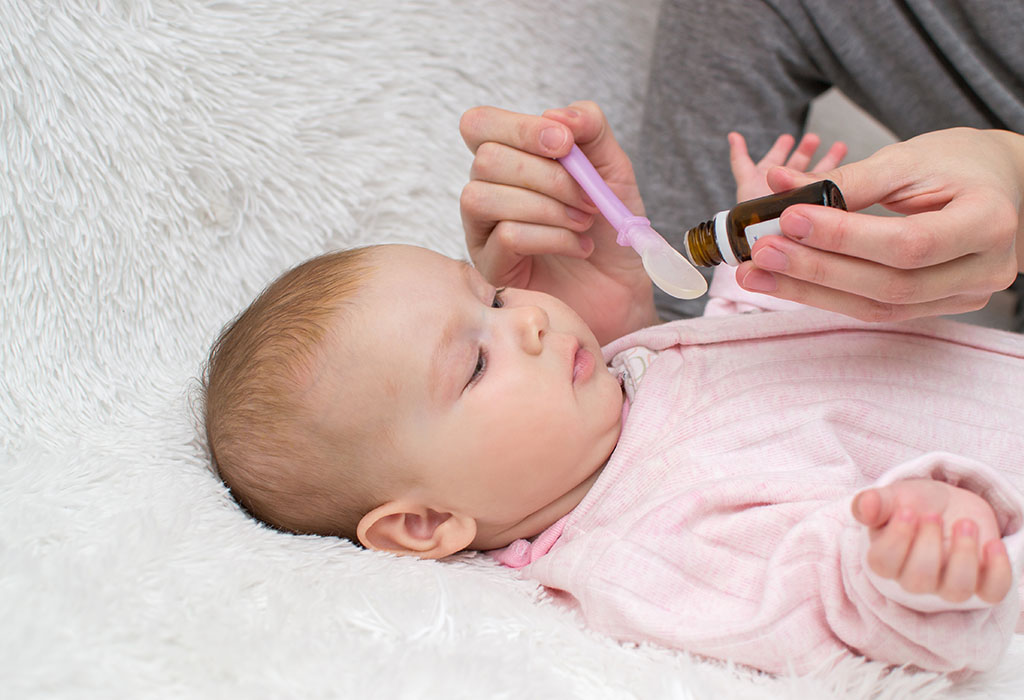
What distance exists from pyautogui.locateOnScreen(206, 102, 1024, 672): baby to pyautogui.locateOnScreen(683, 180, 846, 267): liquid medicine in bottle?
190 mm

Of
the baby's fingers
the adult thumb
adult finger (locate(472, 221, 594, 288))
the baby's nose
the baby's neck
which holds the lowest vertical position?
the baby's neck

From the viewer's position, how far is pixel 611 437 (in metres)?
0.97

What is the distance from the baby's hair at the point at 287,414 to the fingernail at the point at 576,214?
0.26 meters

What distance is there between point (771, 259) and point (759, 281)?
0.13 ft

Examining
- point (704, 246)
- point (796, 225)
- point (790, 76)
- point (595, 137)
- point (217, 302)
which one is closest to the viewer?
point (796, 225)

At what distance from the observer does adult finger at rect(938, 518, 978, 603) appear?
2.01 ft

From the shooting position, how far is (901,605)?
0.69m

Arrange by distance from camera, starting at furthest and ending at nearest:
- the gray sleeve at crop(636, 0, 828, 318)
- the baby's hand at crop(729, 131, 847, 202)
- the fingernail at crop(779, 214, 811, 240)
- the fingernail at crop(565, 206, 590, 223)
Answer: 1. the gray sleeve at crop(636, 0, 828, 318)
2. the baby's hand at crop(729, 131, 847, 202)
3. the fingernail at crop(565, 206, 590, 223)
4. the fingernail at crop(779, 214, 811, 240)

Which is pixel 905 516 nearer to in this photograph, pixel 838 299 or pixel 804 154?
pixel 838 299

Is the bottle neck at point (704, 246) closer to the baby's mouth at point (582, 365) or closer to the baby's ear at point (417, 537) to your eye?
the baby's mouth at point (582, 365)

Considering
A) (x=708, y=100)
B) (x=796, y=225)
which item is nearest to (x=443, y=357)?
(x=796, y=225)

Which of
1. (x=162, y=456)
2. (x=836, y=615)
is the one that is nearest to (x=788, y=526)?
(x=836, y=615)

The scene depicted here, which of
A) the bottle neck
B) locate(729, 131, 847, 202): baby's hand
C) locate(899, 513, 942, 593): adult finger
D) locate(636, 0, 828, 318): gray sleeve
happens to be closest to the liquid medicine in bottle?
the bottle neck

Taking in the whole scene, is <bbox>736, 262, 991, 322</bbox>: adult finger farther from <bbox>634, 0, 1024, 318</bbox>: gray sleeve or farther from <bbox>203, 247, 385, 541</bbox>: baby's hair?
<bbox>634, 0, 1024, 318</bbox>: gray sleeve
